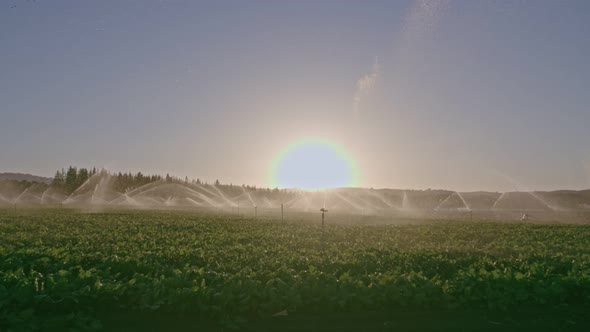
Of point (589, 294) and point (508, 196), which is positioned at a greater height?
point (508, 196)

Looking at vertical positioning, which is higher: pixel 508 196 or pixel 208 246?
pixel 508 196

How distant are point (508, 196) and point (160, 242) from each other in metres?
167

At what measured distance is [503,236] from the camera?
3023cm

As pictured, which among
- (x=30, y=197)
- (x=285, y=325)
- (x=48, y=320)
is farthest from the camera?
(x=30, y=197)

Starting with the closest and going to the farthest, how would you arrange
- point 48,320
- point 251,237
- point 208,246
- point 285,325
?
point 48,320 → point 285,325 → point 208,246 → point 251,237

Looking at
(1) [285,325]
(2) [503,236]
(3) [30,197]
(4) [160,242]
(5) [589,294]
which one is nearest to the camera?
(1) [285,325]

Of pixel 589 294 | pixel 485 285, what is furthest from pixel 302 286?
pixel 589 294

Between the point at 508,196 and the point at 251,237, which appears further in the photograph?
the point at 508,196

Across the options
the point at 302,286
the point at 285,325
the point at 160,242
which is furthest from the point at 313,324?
the point at 160,242

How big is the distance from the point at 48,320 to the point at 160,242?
1455 cm

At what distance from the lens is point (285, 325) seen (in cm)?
891

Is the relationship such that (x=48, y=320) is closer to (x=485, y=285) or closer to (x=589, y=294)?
(x=485, y=285)

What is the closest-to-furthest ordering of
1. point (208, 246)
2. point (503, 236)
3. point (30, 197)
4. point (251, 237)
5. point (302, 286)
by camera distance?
point (302, 286) → point (208, 246) → point (251, 237) → point (503, 236) → point (30, 197)

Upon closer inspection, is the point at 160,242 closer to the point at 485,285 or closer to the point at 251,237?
the point at 251,237
